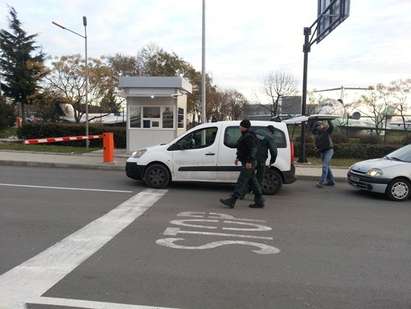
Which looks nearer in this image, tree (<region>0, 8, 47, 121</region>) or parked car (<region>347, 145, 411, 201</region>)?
parked car (<region>347, 145, 411, 201</region>)

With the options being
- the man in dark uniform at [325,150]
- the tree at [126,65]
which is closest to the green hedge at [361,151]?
the man in dark uniform at [325,150]

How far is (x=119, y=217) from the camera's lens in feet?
25.0

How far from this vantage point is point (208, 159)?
35.6 feet

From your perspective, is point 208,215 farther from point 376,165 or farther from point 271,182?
point 376,165

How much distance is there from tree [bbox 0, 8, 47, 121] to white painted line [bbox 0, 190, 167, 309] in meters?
42.1

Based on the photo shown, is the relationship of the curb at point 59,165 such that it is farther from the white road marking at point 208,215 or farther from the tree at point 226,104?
the tree at point 226,104

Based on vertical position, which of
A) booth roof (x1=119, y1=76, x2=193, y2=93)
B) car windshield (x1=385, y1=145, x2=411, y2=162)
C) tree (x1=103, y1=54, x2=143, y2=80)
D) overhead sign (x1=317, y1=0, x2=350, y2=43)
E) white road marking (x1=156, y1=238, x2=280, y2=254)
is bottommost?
white road marking (x1=156, y1=238, x2=280, y2=254)

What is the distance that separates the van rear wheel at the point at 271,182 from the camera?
1076cm

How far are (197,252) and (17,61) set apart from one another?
158ft

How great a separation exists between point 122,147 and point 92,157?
5.65 m

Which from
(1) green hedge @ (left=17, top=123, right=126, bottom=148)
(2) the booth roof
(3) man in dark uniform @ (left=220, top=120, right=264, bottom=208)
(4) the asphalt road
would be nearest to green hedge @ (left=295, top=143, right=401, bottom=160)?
(2) the booth roof

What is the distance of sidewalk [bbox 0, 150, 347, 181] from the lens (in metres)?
14.5

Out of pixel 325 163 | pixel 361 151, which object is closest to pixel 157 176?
pixel 325 163

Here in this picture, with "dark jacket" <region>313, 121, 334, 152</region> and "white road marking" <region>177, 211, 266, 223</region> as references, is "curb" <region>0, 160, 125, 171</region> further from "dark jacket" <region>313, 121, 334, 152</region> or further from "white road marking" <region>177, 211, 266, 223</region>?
"white road marking" <region>177, 211, 266, 223</region>
